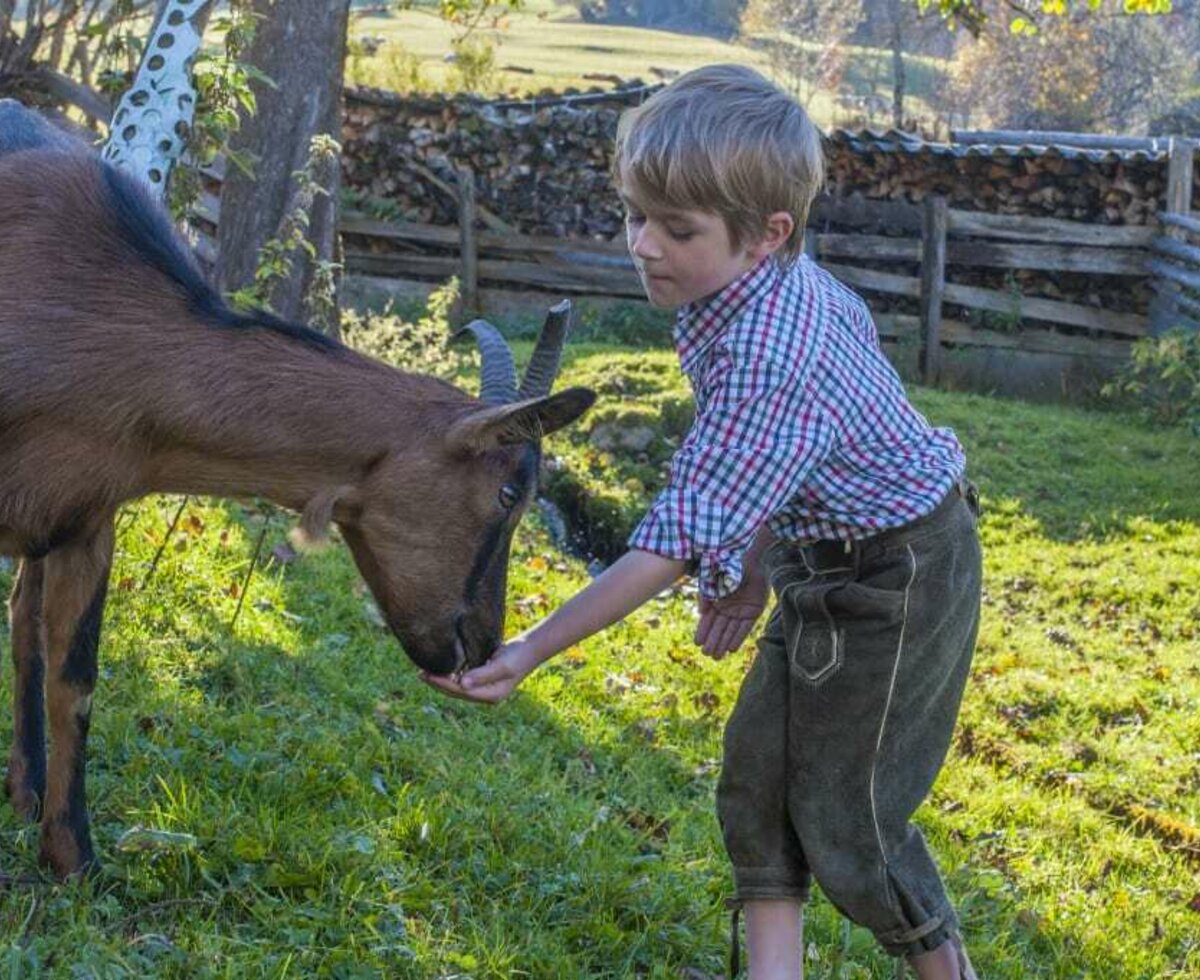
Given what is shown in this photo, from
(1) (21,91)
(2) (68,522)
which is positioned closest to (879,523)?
(2) (68,522)

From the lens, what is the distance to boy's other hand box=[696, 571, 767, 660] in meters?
3.65

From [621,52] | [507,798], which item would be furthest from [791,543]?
[621,52]

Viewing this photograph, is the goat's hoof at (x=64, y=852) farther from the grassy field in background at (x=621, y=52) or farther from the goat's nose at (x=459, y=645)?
the grassy field in background at (x=621, y=52)

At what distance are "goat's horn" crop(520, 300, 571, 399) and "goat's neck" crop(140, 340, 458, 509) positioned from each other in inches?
6.7

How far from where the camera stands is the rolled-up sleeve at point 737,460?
297 cm

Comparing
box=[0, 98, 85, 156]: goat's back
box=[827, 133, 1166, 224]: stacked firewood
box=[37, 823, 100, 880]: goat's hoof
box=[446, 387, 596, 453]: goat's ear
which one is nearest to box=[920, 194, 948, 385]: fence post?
box=[827, 133, 1166, 224]: stacked firewood

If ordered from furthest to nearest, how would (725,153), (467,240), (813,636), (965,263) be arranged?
(467,240) < (965,263) < (813,636) < (725,153)

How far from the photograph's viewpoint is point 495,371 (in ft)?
12.6

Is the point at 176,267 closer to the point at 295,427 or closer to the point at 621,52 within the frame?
the point at 295,427

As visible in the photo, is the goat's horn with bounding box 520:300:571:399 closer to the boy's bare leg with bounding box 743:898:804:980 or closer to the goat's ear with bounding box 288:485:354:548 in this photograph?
the goat's ear with bounding box 288:485:354:548

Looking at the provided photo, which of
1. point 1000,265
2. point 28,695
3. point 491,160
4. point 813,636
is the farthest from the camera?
point 491,160

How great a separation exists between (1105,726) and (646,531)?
4202mm

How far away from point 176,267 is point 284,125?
21.0ft

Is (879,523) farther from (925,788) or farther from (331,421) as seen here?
(331,421)
